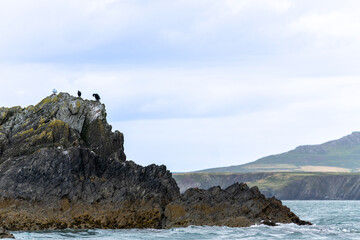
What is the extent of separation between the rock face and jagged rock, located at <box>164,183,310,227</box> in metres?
0.08

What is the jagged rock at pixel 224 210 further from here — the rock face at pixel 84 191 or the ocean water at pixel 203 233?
the ocean water at pixel 203 233

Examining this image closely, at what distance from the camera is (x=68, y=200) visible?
51.8 m

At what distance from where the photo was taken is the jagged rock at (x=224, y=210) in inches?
2024

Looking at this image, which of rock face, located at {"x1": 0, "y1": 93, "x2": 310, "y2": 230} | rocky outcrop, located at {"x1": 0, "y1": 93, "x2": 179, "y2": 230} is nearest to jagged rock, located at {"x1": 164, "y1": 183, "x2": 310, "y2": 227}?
rock face, located at {"x1": 0, "y1": 93, "x2": 310, "y2": 230}

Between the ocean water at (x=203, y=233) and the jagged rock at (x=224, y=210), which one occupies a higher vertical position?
the jagged rock at (x=224, y=210)

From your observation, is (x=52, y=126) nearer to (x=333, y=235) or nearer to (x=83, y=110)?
(x=83, y=110)

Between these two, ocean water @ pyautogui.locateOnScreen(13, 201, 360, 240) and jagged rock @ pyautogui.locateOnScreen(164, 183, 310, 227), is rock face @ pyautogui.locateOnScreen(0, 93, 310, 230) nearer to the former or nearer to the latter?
jagged rock @ pyautogui.locateOnScreen(164, 183, 310, 227)

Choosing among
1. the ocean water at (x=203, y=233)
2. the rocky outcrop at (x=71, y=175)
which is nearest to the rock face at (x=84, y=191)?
the rocky outcrop at (x=71, y=175)

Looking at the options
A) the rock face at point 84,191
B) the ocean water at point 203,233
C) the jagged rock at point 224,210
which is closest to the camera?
the ocean water at point 203,233

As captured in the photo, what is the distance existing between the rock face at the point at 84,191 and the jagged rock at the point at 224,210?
78 millimetres

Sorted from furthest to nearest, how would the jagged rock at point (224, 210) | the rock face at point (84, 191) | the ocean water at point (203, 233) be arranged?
the jagged rock at point (224, 210)
the rock face at point (84, 191)
the ocean water at point (203, 233)

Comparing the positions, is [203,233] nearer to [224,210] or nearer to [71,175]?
[224,210]

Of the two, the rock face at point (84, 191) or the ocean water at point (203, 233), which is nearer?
the ocean water at point (203, 233)

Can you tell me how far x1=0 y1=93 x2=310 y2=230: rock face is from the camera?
168 ft
